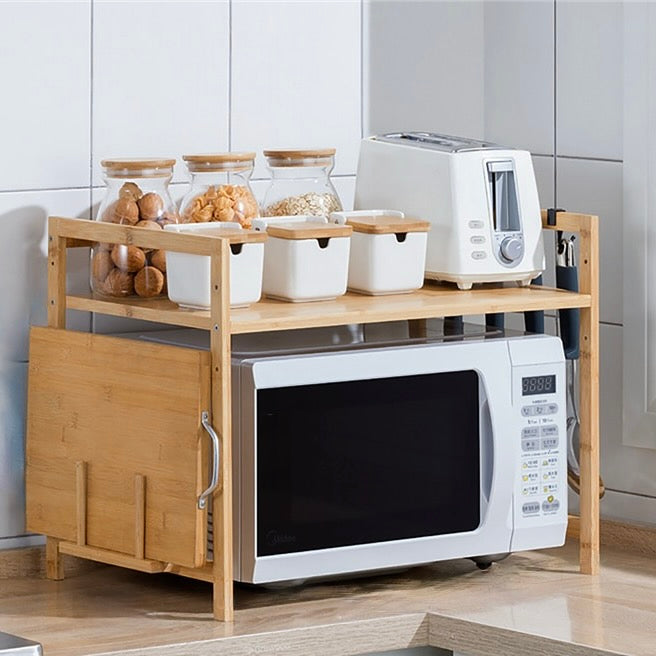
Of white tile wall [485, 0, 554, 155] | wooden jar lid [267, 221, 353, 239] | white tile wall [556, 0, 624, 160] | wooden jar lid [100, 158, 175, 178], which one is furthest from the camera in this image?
white tile wall [485, 0, 554, 155]

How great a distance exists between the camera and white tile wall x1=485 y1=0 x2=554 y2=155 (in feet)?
7.29

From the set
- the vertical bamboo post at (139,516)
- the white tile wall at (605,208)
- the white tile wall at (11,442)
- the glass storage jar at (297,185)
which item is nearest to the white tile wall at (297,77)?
the glass storage jar at (297,185)

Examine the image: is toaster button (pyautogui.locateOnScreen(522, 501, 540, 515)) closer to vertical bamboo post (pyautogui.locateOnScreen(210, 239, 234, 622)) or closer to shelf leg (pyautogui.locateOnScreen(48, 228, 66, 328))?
vertical bamboo post (pyautogui.locateOnScreen(210, 239, 234, 622))

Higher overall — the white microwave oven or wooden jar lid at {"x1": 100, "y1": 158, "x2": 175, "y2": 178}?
wooden jar lid at {"x1": 100, "y1": 158, "x2": 175, "y2": 178}

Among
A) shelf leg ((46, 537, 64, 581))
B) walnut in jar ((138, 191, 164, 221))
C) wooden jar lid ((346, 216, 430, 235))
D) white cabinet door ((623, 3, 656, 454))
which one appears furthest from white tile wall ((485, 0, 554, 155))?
→ shelf leg ((46, 537, 64, 581))

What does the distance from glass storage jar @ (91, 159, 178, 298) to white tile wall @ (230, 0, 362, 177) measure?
26 cm

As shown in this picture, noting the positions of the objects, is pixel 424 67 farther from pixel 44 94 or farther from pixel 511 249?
pixel 44 94

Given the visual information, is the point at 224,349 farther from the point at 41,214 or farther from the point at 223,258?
the point at 41,214

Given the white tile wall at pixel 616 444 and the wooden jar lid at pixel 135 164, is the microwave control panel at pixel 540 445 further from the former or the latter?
the wooden jar lid at pixel 135 164

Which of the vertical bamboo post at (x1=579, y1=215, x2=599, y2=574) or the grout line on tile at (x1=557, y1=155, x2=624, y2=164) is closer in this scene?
the vertical bamboo post at (x1=579, y1=215, x2=599, y2=574)

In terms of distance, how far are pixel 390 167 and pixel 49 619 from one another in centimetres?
69

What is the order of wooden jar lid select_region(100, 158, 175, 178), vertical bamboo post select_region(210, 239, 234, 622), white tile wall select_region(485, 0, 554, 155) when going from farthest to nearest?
white tile wall select_region(485, 0, 554, 155), wooden jar lid select_region(100, 158, 175, 178), vertical bamboo post select_region(210, 239, 234, 622)

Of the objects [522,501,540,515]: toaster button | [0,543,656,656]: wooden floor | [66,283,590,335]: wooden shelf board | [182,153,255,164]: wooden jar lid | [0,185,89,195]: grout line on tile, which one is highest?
[182,153,255,164]: wooden jar lid

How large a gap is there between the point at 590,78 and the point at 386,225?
1.56 feet
